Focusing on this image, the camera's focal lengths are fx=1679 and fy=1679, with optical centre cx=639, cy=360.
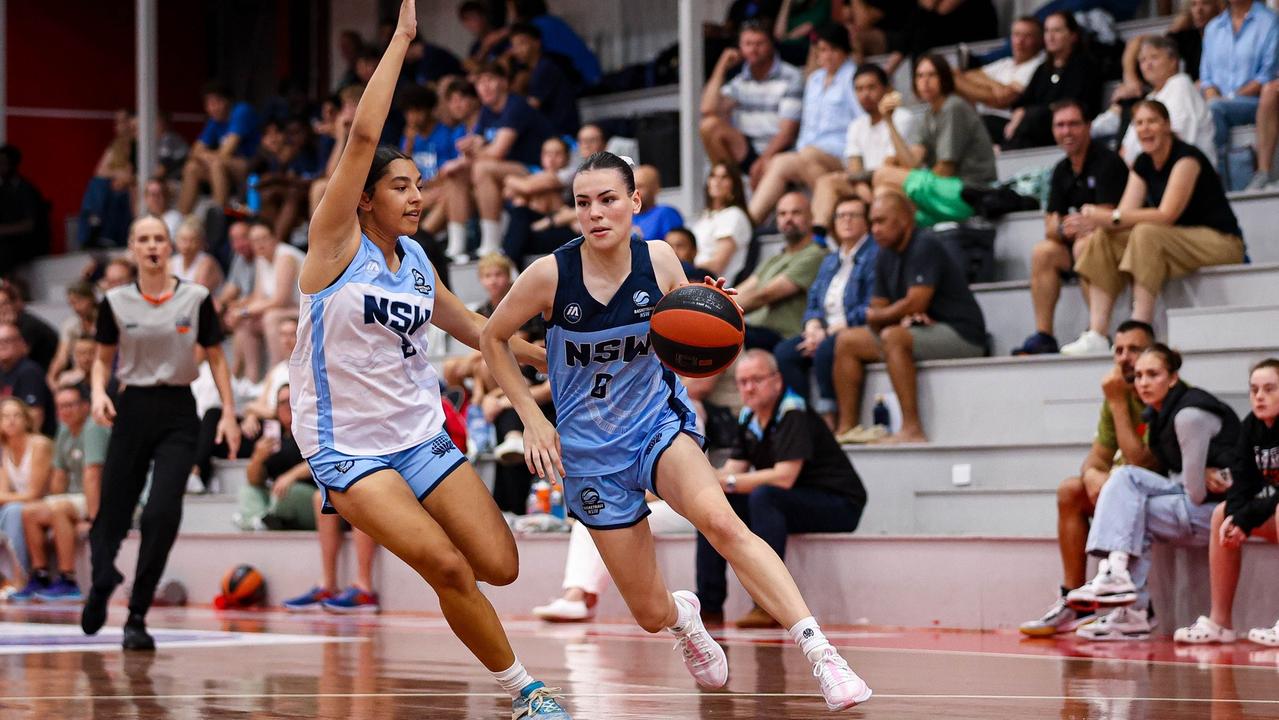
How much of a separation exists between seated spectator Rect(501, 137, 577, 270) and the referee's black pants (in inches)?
196

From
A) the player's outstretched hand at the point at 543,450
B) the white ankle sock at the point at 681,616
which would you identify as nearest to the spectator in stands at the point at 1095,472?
the white ankle sock at the point at 681,616

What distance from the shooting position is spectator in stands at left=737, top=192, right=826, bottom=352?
10211mm

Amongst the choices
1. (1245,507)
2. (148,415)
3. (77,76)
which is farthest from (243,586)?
(77,76)

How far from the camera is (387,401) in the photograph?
4.81 metres

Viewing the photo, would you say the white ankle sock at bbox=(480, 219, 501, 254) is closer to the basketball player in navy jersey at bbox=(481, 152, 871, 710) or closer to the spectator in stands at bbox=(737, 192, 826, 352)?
the spectator in stands at bbox=(737, 192, 826, 352)

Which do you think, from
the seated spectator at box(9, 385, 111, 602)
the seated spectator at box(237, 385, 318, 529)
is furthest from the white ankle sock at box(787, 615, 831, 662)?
the seated spectator at box(9, 385, 111, 602)

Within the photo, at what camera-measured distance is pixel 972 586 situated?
8.06 meters

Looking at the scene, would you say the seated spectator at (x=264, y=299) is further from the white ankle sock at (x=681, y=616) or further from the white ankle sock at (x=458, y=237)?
the white ankle sock at (x=681, y=616)

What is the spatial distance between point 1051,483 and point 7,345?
29.5 ft

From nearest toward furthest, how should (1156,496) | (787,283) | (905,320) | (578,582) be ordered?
(1156,496) → (578,582) → (905,320) → (787,283)

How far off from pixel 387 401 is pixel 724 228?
21.0 ft

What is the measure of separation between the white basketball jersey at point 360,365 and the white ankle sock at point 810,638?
1.19 meters

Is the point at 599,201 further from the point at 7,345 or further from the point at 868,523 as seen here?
the point at 7,345

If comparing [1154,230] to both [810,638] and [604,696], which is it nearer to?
[604,696]
